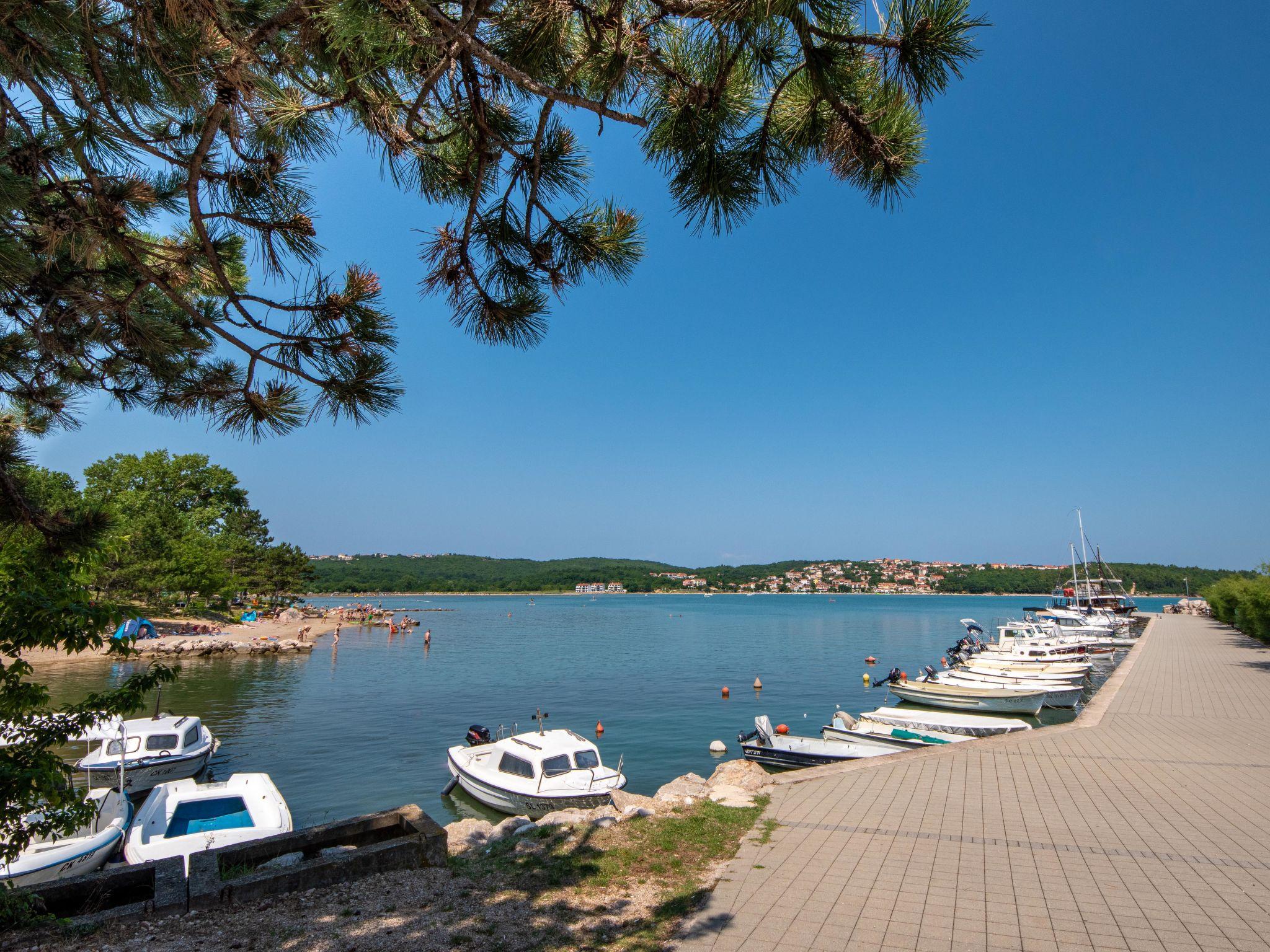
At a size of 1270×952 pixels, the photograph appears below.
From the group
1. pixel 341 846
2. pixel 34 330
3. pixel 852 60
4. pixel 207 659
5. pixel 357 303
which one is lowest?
pixel 207 659

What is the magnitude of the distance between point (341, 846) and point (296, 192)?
4830mm

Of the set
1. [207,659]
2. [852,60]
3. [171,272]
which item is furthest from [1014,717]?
[207,659]

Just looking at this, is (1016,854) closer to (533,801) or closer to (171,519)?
(533,801)

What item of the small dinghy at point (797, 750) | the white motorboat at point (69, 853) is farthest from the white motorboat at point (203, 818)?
the small dinghy at point (797, 750)

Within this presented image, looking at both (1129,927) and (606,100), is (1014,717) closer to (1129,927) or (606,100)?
(1129,927)

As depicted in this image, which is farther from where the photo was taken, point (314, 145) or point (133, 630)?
point (133, 630)

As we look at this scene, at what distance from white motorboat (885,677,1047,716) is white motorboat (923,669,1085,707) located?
11.5 inches

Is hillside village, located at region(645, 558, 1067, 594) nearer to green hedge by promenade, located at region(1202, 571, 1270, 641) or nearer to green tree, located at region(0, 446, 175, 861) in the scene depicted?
green hedge by promenade, located at region(1202, 571, 1270, 641)

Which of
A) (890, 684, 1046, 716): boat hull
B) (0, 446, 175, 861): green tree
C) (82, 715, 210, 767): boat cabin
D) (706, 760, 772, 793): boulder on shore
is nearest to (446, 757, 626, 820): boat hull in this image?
(706, 760, 772, 793): boulder on shore

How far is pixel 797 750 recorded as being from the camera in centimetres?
1283

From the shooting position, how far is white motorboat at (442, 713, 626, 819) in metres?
10.9

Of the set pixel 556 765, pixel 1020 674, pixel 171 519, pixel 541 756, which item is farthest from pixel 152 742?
pixel 171 519

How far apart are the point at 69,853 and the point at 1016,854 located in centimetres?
965

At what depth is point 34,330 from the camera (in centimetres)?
385
